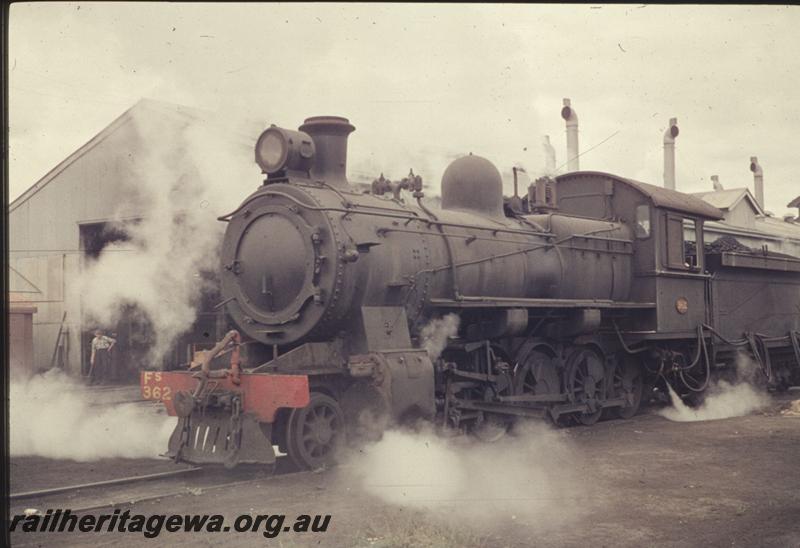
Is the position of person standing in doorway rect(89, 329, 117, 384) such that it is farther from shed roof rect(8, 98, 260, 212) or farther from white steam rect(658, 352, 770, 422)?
white steam rect(658, 352, 770, 422)

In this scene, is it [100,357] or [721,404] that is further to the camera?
[100,357]

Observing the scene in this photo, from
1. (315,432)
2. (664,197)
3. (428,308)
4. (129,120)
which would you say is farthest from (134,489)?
(129,120)

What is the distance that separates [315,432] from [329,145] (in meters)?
Answer: 2.97

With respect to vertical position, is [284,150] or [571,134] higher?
[571,134]

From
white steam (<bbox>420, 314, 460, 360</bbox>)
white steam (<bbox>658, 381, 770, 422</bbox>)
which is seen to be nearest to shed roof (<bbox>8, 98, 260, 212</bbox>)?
white steam (<bbox>420, 314, 460, 360</bbox>)

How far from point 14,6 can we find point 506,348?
676cm

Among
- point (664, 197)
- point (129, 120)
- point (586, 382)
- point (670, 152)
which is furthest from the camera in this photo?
point (670, 152)

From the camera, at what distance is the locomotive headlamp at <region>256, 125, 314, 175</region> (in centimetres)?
835

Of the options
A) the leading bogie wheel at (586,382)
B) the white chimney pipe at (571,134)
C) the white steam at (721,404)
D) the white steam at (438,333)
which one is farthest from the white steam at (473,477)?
the white chimney pipe at (571,134)

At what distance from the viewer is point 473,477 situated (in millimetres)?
7684

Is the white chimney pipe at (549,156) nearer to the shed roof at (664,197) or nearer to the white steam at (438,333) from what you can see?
the shed roof at (664,197)

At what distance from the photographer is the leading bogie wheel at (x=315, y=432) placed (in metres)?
7.77

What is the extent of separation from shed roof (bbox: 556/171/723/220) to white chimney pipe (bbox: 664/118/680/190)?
1822 cm

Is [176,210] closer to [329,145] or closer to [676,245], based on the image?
[329,145]
